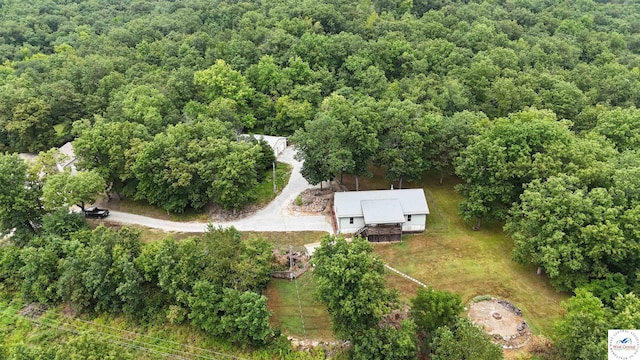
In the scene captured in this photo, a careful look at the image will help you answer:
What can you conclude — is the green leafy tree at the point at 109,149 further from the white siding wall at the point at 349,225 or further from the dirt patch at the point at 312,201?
the white siding wall at the point at 349,225

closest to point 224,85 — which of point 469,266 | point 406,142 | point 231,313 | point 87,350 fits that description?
point 406,142

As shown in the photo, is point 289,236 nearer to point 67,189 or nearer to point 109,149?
point 109,149

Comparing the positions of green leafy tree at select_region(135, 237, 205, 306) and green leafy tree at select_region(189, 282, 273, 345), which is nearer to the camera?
green leafy tree at select_region(189, 282, 273, 345)

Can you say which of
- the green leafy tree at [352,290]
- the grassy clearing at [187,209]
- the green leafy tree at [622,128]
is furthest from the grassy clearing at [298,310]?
the green leafy tree at [622,128]

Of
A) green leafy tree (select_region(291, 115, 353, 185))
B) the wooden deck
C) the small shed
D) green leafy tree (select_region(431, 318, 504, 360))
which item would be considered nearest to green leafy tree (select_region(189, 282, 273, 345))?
green leafy tree (select_region(431, 318, 504, 360))

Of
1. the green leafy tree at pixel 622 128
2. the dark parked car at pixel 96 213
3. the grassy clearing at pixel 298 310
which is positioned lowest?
the grassy clearing at pixel 298 310

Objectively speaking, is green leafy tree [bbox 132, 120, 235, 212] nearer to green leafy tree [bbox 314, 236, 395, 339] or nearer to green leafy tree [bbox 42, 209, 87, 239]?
green leafy tree [bbox 42, 209, 87, 239]
